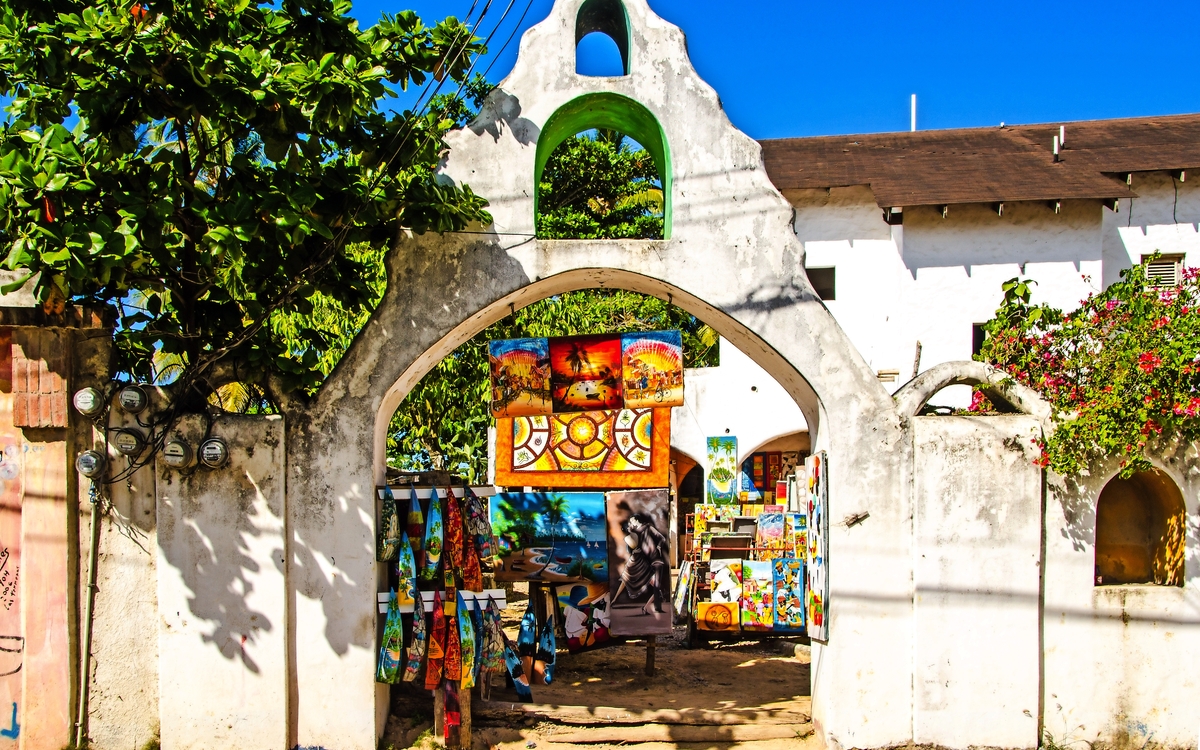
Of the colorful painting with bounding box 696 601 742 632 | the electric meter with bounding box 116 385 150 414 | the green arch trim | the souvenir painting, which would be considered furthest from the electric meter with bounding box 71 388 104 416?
the colorful painting with bounding box 696 601 742 632

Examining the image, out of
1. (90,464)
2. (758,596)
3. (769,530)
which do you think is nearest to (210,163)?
(90,464)

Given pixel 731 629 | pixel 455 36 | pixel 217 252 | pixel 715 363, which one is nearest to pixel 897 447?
pixel 731 629

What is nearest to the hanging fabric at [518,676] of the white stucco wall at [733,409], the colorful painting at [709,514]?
the colorful painting at [709,514]

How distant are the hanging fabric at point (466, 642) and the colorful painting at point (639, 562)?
2396mm

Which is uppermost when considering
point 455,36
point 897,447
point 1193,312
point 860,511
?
point 455,36

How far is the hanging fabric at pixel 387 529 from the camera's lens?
7715 mm

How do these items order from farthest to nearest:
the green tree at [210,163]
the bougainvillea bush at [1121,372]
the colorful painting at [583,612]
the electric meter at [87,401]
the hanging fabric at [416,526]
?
the colorful painting at [583,612] < the hanging fabric at [416,526] < the electric meter at [87,401] < the bougainvillea bush at [1121,372] < the green tree at [210,163]

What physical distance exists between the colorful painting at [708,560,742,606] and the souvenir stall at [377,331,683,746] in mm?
1130

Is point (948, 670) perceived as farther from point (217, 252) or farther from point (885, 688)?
point (217, 252)

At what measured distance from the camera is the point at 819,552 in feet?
A: 26.5

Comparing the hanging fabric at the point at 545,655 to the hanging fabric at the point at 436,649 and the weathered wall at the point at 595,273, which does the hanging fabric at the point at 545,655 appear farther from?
the weathered wall at the point at 595,273

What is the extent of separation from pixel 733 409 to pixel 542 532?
9362 millimetres

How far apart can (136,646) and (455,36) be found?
5.43 m

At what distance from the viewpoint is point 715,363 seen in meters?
24.5
